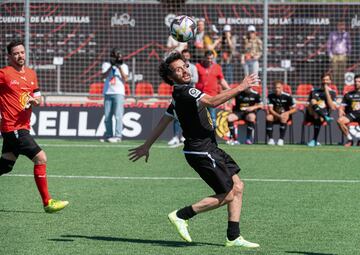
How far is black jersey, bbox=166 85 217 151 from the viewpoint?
8938 millimetres

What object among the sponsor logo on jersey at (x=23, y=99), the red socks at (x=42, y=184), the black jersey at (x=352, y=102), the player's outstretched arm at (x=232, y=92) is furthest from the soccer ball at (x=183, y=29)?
the black jersey at (x=352, y=102)

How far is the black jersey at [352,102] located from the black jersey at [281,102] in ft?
3.88

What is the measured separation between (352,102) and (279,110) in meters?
1.63

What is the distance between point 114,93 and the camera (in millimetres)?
21141

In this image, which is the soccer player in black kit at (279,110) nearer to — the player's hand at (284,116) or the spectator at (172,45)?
the player's hand at (284,116)

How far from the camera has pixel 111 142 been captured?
69.5 ft

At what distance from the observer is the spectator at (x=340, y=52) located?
77.9 ft

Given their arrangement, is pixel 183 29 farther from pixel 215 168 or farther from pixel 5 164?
pixel 215 168

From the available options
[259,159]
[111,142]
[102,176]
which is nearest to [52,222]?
[102,176]

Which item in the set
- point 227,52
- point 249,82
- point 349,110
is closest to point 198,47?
point 227,52

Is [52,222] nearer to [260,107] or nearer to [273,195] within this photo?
[273,195]

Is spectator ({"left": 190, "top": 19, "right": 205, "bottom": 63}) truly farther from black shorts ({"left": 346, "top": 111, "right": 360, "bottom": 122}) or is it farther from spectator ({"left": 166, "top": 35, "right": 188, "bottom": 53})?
black shorts ({"left": 346, "top": 111, "right": 360, "bottom": 122})

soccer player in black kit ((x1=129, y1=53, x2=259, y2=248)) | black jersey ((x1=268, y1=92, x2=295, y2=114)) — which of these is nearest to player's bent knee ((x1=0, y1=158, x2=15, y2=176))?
soccer player in black kit ((x1=129, y1=53, x2=259, y2=248))

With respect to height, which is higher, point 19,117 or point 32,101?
point 32,101
